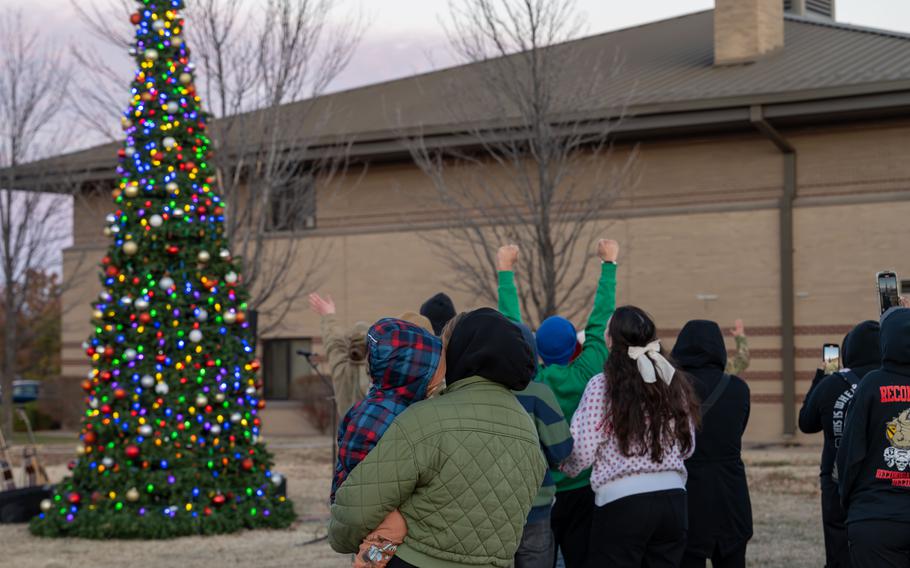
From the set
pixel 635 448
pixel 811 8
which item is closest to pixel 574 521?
pixel 635 448

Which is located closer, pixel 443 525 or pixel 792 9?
pixel 443 525

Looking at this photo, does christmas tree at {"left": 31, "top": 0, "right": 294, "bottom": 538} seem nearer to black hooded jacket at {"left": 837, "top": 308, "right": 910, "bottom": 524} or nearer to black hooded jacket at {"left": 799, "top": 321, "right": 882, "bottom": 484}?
black hooded jacket at {"left": 799, "top": 321, "right": 882, "bottom": 484}

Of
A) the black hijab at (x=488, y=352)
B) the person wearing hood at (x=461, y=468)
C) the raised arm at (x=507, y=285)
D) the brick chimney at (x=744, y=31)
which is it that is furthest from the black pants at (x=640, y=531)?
the brick chimney at (x=744, y=31)

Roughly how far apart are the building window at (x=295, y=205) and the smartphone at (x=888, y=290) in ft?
54.5

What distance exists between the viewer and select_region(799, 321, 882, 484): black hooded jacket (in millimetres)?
7844

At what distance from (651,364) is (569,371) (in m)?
0.83

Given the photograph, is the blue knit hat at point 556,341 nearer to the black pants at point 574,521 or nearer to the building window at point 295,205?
the black pants at point 574,521

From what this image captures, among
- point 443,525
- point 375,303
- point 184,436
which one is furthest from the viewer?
point 375,303

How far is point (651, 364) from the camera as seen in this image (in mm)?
6051

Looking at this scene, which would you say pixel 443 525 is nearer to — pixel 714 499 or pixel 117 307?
pixel 714 499

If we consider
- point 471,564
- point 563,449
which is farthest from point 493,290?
point 471,564

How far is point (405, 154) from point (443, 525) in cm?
2261

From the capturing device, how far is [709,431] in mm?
7199

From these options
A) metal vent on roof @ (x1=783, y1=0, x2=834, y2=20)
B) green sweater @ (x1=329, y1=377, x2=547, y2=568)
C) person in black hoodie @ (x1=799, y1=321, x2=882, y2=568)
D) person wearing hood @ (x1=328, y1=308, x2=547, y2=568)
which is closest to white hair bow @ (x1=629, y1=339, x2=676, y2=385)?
person wearing hood @ (x1=328, y1=308, x2=547, y2=568)
